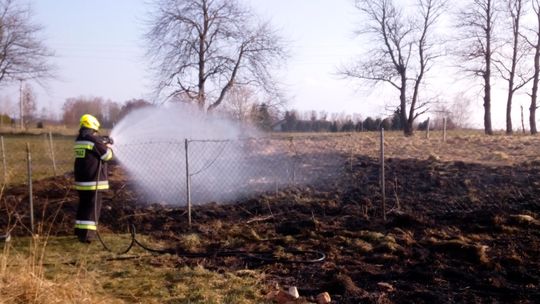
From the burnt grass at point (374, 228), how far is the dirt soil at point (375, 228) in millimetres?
18

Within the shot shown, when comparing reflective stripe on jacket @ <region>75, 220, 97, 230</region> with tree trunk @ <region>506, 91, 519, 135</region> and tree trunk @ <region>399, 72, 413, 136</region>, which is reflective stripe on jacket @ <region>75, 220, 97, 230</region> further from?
tree trunk @ <region>506, 91, 519, 135</region>

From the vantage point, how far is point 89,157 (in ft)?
22.6

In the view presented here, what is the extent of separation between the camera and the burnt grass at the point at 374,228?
505 cm

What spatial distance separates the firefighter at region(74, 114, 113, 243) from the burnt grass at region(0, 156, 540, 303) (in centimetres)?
82

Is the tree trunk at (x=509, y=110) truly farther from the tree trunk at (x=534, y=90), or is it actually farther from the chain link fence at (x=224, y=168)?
the chain link fence at (x=224, y=168)

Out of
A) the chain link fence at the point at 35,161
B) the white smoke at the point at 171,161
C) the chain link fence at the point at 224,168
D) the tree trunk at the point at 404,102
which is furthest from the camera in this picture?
the tree trunk at the point at 404,102

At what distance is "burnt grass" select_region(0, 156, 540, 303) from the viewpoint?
16.6 feet

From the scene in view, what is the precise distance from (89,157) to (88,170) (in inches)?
7.3

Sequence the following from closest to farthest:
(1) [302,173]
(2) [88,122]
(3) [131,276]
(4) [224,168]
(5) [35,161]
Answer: (3) [131,276]
(2) [88,122]
(1) [302,173]
(4) [224,168]
(5) [35,161]

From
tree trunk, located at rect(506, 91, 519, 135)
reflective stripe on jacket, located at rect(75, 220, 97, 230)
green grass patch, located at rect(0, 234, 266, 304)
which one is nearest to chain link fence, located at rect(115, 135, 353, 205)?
reflective stripe on jacket, located at rect(75, 220, 97, 230)

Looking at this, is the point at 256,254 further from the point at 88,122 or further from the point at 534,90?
the point at 534,90

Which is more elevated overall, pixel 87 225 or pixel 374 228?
pixel 87 225

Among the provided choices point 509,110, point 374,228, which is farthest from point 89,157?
point 509,110

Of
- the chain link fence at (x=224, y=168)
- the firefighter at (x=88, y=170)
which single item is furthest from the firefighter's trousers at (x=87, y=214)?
the chain link fence at (x=224, y=168)
